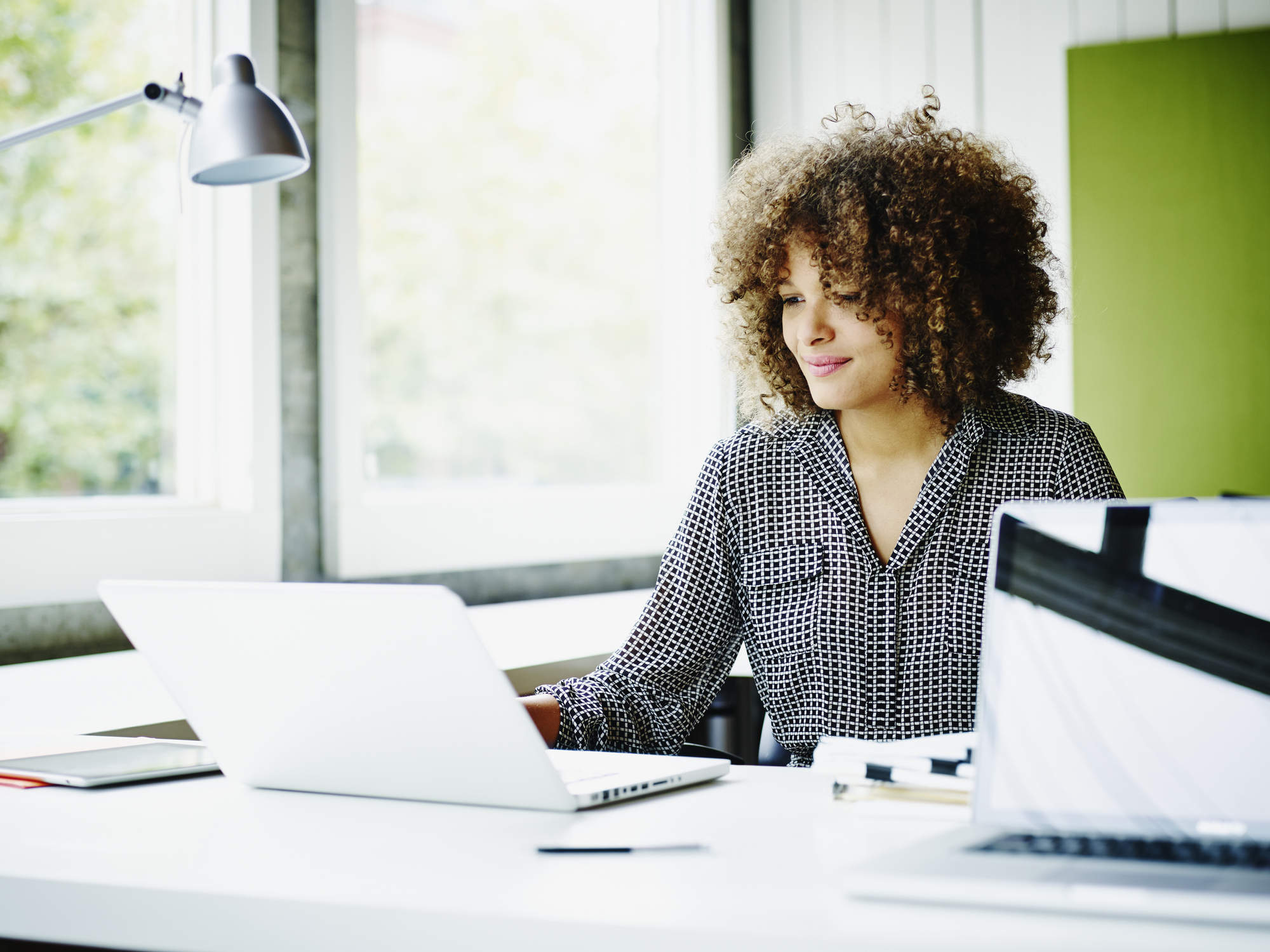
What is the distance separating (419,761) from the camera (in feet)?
3.10

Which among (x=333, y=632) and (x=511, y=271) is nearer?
(x=333, y=632)

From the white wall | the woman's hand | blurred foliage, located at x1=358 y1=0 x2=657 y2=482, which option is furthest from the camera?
the white wall

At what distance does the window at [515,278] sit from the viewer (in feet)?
7.77

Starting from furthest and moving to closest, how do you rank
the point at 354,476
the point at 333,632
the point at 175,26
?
1. the point at 354,476
2. the point at 175,26
3. the point at 333,632

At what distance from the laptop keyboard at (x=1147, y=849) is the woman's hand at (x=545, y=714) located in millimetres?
611

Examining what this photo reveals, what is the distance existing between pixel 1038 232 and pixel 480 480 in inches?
61.0

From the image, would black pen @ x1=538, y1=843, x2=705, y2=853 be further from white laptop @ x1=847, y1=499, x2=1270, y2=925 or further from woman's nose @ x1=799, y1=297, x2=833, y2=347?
woman's nose @ x1=799, y1=297, x2=833, y2=347

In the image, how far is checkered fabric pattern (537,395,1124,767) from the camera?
4.90 feet

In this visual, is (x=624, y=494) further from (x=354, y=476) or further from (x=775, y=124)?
(x=775, y=124)

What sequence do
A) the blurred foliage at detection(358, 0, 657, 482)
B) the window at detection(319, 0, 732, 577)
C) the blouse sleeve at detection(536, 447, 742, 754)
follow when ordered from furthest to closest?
1. the blurred foliage at detection(358, 0, 657, 482)
2. the window at detection(319, 0, 732, 577)
3. the blouse sleeve at detection(536, 447, 742, 754)

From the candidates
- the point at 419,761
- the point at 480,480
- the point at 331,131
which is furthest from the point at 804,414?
the point at 480,480

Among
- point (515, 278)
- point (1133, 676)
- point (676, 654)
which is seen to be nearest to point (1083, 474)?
point (676, 654)

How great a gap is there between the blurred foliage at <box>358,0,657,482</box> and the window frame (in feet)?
0.93

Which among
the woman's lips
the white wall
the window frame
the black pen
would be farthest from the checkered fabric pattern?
the white wall
